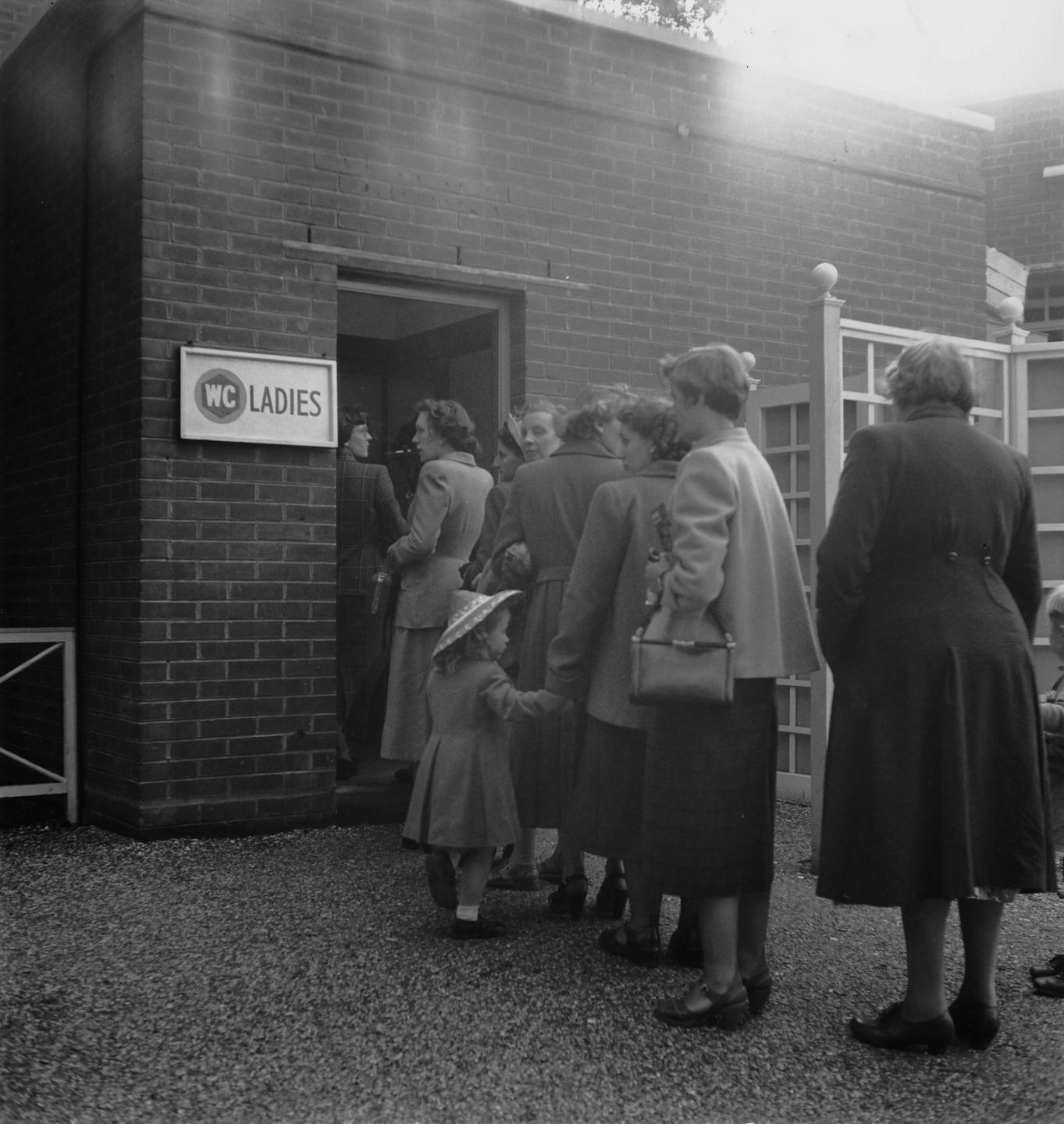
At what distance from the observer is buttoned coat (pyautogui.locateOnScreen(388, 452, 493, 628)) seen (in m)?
5.80

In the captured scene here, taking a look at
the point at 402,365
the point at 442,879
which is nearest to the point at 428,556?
the point at 442,879

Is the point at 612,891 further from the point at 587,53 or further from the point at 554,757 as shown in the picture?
the point at 587,53

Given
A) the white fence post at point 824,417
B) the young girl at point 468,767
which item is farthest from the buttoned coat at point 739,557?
the white fence post at point 824,417

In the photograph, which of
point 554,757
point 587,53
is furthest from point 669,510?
point 587,53

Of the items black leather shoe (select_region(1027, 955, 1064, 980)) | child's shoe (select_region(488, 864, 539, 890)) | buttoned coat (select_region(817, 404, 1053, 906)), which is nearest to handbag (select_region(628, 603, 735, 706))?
buttoned coat (select_region(817, 404, 1053, 906))

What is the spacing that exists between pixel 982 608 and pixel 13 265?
6263 mm

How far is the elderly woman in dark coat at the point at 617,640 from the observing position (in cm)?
421

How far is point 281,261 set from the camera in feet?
21.2

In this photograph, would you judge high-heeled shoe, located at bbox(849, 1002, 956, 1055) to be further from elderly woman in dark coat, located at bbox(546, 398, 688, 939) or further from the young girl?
the young girl

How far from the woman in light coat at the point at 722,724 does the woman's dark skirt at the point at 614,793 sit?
0.43 metres

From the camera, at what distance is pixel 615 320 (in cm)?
748

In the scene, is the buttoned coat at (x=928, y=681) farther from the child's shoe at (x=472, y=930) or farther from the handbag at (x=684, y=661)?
the child's shoe at (x=472, y=930)

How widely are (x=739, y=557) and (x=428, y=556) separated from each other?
2.36m

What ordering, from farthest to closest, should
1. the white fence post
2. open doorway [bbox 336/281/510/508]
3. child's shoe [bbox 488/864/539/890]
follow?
open doorway [bbox 336/281/510/508], the white fence post, child's shoe [bbox 488/864/539/890]
